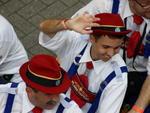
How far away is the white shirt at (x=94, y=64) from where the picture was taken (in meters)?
4.28

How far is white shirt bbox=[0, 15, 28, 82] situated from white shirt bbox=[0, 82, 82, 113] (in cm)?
76

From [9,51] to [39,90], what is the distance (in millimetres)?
1242

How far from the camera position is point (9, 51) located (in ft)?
16.4

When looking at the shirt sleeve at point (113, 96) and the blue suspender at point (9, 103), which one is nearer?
the blue suspender at point (9, 103)

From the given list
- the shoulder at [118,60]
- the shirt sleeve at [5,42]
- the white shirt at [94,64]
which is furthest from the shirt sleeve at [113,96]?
the shirt sleeve at [5,42]

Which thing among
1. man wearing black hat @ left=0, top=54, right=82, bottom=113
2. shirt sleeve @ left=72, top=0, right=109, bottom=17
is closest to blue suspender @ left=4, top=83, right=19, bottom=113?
man wearing black hat @ left=0, top=54, right=82, bottom=113

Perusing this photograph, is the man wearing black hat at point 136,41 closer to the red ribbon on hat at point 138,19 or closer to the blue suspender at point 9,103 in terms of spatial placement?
the red ribbon on hat at point 138,19

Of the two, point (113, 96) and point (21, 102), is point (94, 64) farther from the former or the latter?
point (21, 102)

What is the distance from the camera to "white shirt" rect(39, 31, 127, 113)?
4281mm

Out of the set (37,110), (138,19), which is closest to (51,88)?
(37,110)

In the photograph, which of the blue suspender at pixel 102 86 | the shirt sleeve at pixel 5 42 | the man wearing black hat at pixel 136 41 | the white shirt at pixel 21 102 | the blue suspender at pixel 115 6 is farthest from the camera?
the shirt sleeve at pixel 5 42

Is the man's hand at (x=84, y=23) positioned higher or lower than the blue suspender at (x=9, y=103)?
higher

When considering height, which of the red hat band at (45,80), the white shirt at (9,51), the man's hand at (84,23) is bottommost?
the white shirt at (9,51)

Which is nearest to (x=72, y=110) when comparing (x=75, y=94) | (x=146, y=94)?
(x=75, y=94)
